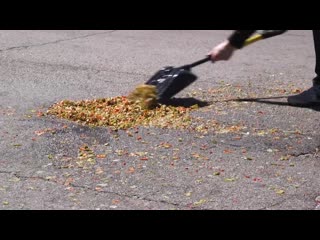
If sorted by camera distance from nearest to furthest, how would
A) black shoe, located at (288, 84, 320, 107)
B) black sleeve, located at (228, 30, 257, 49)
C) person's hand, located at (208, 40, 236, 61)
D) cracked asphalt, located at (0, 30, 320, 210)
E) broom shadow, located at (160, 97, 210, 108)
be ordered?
Answer: 1. cracked asphalt, located at (0, 30, 320, 210)
2. black sleeve, located at (228, 30, 257, 49)
3. person's hand, located at (208, 40, 236, 61)
4. broom shadow, located at (160, 97, 210, 108)
5. black shoe, located at (288, 84, 320, 107)

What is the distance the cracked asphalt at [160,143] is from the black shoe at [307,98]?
10 centimetres

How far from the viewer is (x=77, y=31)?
10.2 metres

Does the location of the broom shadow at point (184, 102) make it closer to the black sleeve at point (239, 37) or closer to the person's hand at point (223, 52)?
the person's hand at point (223, 52)

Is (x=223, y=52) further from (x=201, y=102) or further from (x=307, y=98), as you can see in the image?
(x=307, y=98)

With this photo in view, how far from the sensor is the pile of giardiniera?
5.74 meters

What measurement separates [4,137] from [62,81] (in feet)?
6.08

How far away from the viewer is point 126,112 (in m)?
5.97

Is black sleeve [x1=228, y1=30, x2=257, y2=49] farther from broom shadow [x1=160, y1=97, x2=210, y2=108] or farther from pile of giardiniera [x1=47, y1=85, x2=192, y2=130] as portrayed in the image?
broom shadow [x1=160, y1=97, x2=210, y2=108]

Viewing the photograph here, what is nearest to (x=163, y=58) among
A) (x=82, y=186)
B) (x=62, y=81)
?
(x=62, y=81)

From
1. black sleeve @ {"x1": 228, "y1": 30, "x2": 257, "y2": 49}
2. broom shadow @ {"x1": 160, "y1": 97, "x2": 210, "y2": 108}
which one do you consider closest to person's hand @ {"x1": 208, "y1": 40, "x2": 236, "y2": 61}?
black sleeve @ {"x1": 228, "y1": 30, "x2": 257, "y2": 49}

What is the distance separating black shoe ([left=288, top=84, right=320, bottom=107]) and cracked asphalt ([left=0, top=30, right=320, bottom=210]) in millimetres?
97

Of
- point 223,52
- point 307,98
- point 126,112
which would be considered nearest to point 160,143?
point 126,112

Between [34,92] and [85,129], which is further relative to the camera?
[34,92]
